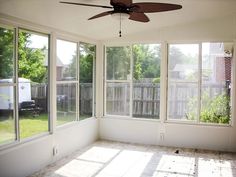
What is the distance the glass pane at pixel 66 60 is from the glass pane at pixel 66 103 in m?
0.18

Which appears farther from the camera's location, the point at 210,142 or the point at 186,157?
the point at 210,142

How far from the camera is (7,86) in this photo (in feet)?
12.0

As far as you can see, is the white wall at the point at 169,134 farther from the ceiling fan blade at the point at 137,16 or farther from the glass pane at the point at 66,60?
the ceiling fan blade at the point at 137,16

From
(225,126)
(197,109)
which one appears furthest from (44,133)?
(225,126)

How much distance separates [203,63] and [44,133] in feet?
11.2

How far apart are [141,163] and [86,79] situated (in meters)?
2.23

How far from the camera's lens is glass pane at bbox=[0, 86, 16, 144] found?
3.62 meters

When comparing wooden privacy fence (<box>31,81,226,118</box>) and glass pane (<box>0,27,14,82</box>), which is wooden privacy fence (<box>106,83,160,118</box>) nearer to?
wooden privacy fence (<box>31,81,226,118</box>)

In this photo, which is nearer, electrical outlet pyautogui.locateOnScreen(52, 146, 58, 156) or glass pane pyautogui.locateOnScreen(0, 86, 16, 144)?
glass pane pyautogui.locateOnScreen(0, 86, 16, 144)

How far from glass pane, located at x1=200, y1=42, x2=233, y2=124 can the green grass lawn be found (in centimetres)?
289

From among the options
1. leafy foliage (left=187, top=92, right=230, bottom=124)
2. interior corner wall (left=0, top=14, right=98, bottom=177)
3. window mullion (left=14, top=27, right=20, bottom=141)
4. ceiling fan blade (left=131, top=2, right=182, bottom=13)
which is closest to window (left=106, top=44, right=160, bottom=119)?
interior corner wall (left=0, top=14, right=98, bottom=177)

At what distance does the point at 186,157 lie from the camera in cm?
507

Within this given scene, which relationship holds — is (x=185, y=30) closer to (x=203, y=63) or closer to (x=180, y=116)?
(x=203, y=63)

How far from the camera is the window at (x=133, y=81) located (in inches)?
236
